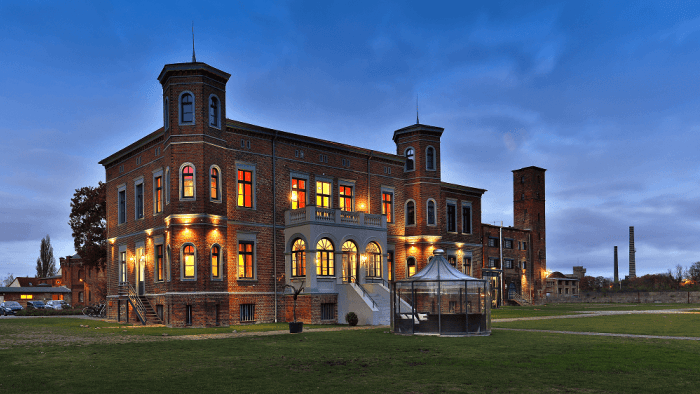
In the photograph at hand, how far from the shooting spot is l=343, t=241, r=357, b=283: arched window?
35875mm

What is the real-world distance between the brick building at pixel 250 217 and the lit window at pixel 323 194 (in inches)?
2.8

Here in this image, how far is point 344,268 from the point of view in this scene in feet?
118

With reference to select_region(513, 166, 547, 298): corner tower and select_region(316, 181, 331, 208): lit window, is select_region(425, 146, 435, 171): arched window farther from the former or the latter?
select_region(513, 166, 547, 298): corner tower

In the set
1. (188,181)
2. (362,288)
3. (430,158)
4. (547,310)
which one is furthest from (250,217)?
(547,310)

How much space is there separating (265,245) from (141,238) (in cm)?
782

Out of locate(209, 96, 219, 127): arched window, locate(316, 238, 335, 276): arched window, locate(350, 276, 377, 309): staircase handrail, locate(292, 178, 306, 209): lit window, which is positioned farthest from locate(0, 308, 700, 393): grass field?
locate(292, 178, 306, 209): lit window

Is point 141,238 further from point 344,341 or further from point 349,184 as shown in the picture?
point 344,341

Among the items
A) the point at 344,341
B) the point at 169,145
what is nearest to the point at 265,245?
the point at 169,145

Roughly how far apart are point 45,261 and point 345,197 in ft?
313

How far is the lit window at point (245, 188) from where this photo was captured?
33.6 m

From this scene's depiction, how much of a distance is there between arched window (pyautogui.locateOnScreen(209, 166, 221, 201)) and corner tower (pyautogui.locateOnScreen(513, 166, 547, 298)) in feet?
188

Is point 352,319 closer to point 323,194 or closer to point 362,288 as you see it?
point 362,288

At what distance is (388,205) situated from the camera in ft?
139

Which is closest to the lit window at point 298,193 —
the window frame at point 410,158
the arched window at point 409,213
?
the arched window at point 409,213
